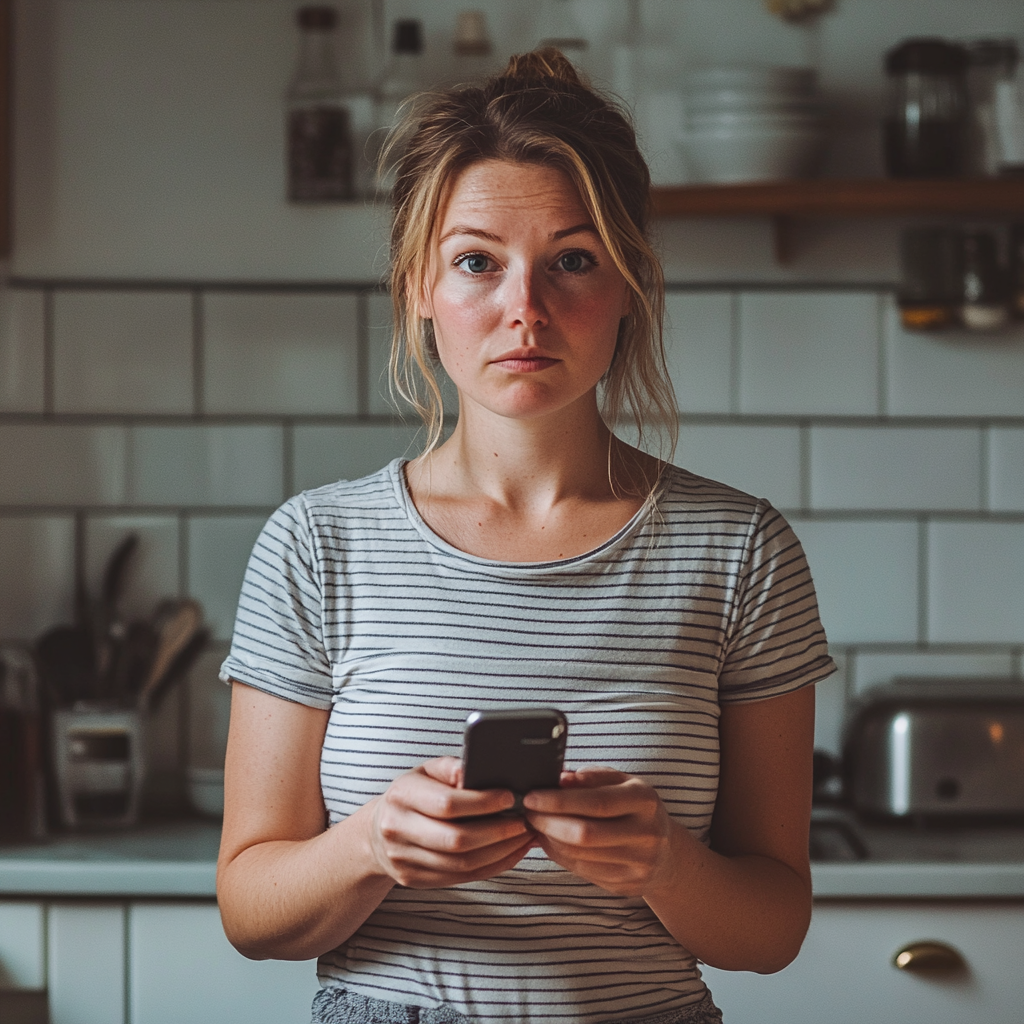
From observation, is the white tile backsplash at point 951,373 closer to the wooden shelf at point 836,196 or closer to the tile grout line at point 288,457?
the wooden shelf at point 836,196

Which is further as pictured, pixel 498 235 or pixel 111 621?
pixel 111 621

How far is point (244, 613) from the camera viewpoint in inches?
36.7

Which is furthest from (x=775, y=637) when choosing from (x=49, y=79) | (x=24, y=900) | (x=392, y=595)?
(x=49, y=79)

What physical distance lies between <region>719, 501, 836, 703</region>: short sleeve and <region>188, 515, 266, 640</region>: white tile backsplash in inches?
42.9

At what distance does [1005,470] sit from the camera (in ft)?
6.18

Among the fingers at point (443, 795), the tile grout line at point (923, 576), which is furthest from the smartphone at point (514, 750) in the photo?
the tile grout line at point (923, 576)

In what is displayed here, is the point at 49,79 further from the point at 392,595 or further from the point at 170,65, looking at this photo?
the point at 392,595

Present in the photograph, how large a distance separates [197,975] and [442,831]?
0.90m

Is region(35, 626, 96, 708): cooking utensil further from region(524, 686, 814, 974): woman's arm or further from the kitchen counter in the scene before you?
region(524, 686, 814, 974): woman's arm

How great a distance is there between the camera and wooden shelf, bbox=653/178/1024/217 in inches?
67.8

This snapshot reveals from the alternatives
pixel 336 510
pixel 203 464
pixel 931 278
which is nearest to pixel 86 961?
pixel 203 464

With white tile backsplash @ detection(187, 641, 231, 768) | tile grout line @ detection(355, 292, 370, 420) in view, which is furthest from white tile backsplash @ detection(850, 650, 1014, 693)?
white tile backsplash @ detection(187, 641, 231, 768)

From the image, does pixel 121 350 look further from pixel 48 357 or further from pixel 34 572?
pixel 34 572

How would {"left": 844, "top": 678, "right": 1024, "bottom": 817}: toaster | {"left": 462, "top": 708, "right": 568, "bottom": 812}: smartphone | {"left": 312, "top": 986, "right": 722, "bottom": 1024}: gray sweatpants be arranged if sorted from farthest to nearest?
{"left": 844, "top": 678, "right": 1024, "bottom": 817}: toaster, {"left": 312, "top": 986, "right": 722, "bottom": 1024}: gray sweatpants, {"left": 462, "top": 708, "right": 568, "bottom": 812}: smartphone
